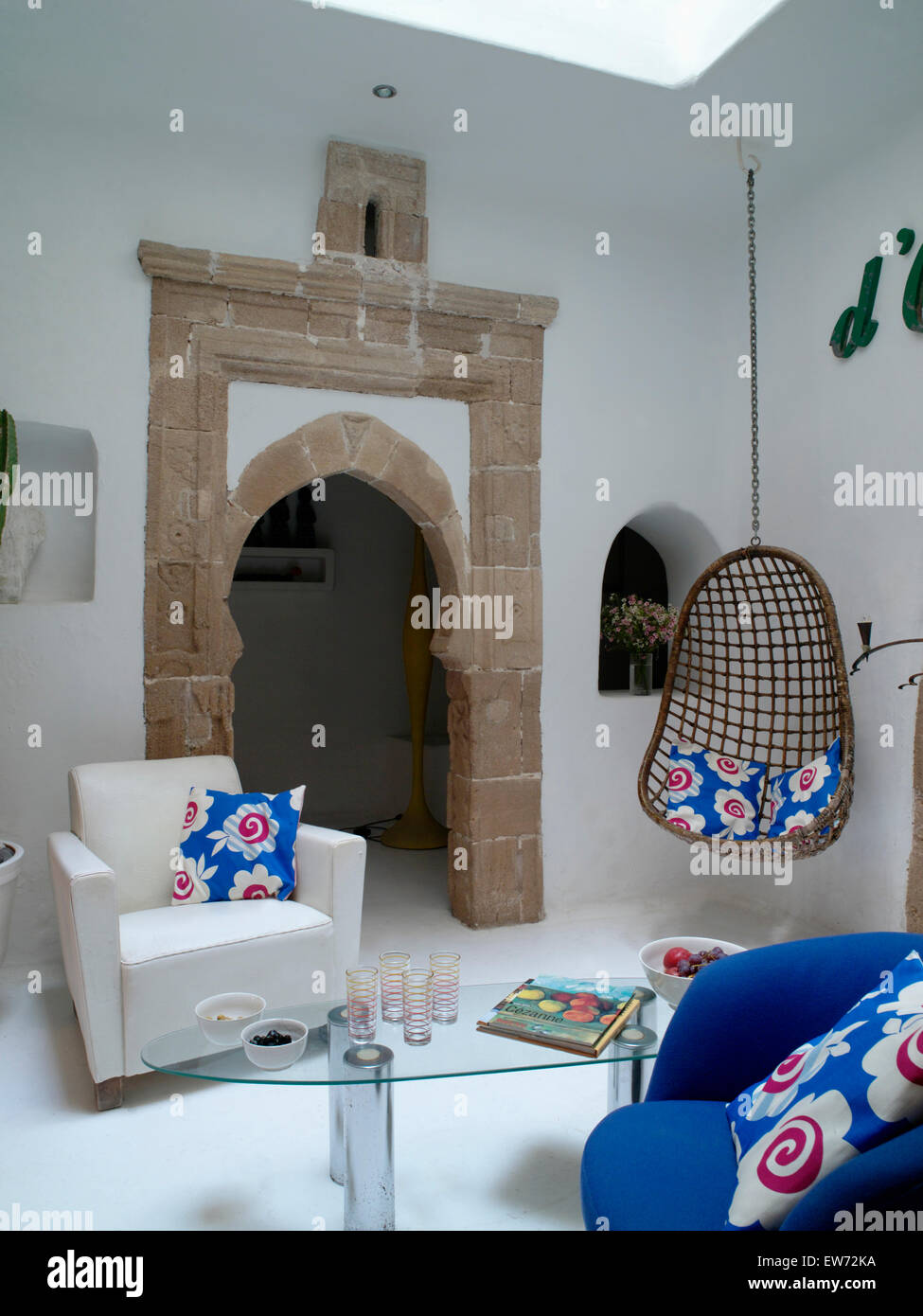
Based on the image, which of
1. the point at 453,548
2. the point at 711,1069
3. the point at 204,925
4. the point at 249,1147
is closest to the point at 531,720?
the point at 453,548

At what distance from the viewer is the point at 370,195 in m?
3.73

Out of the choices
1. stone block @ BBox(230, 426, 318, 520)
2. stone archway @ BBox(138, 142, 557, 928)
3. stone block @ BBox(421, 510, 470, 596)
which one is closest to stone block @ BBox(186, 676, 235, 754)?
stone archway @ BBox(138, 142, 557, 928)

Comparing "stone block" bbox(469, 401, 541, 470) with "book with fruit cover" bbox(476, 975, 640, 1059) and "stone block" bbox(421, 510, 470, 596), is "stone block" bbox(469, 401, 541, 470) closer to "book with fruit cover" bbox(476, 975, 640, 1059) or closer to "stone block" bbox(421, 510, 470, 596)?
"stone block" bbox(421, 510, 470, 596)

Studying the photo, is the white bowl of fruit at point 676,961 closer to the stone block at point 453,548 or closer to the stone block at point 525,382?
the stone block at point 453,548

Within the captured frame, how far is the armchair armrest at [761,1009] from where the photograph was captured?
1704 millimetres

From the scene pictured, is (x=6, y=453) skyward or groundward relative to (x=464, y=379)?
groundward

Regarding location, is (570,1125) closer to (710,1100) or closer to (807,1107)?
(710,1100)

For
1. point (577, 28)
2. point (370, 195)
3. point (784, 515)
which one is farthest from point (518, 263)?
point (784, 515)

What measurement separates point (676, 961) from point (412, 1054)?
2.21ft

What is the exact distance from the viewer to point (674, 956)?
2283 mm

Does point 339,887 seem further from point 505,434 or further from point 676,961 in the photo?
point 505,434

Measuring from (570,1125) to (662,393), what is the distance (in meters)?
3.07

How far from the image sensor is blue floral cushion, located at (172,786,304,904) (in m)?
2.96
